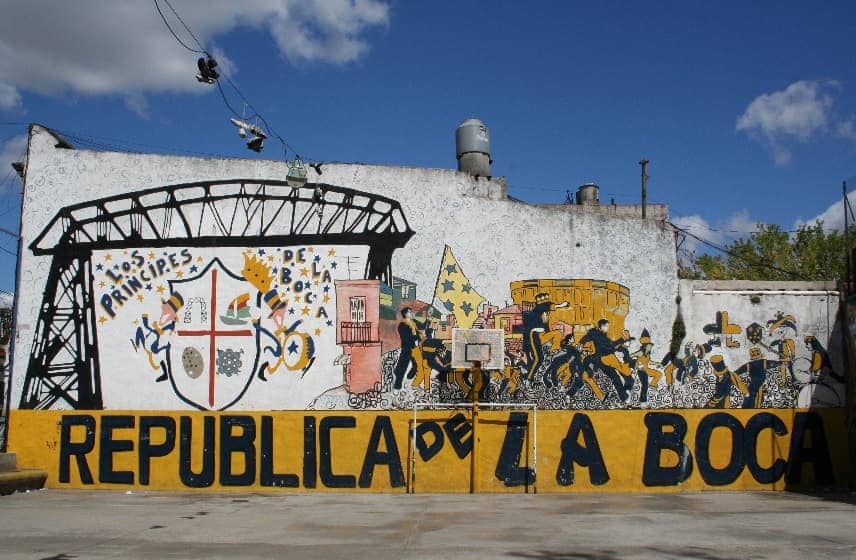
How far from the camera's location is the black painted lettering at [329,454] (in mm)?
16406

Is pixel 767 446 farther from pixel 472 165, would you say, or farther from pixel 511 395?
pixel 472 165

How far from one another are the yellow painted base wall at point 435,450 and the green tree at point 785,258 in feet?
61.5

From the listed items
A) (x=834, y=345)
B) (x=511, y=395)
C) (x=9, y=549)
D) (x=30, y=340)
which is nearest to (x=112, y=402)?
(x=30, y=340)

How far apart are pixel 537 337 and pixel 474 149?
477cm

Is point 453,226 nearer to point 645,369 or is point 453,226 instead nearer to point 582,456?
point 645,369

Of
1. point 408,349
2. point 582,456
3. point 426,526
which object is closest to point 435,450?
point 408,349

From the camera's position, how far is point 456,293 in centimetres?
1697

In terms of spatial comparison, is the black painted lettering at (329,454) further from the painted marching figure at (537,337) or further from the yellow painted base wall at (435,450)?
the painted marching figure at (537,337)

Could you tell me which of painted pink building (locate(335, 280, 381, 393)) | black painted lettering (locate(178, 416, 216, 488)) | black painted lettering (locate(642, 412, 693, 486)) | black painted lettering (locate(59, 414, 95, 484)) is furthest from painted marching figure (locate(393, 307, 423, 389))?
black painted lettering (locate(59, 414, 95, 484))

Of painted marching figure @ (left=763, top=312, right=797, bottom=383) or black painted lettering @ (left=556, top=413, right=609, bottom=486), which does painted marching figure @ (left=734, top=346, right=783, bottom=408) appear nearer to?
painted marching figure @ (left=763, top=312, right=797, bottom=383)

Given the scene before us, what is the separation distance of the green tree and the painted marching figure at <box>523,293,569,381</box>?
64.3 ft

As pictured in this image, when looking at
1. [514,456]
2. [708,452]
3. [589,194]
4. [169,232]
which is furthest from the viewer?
[589,194]

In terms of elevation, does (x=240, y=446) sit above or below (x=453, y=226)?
below

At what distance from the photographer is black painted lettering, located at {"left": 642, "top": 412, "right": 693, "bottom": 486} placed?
16500 mm
